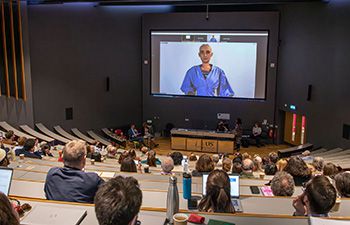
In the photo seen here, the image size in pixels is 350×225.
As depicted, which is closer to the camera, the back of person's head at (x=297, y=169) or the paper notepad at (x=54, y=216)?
the paper notepad at (x=54, y=216)

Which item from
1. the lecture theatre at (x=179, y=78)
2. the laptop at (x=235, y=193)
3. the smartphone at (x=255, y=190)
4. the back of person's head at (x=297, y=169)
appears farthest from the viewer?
the lecture theatre at (x=179, y=78)

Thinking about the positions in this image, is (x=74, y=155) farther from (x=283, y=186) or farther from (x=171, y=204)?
(x=283, y=186)

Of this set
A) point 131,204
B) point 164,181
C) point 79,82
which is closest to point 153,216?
point 131,204

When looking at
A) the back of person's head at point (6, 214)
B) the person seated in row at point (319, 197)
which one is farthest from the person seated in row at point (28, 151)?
the person seated in row at point (319, 197)

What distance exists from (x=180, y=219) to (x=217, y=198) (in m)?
0.68

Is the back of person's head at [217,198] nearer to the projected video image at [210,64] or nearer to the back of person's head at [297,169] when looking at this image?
the back of person's head at [297,169]

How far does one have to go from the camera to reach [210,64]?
47.3 feet

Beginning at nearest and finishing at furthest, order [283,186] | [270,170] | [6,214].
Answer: [6,214], [283,186], [270,170]

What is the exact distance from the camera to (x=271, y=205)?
3402mm

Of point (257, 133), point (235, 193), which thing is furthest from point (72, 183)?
point (257, 133)

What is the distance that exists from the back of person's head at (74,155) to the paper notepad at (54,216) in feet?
1.98

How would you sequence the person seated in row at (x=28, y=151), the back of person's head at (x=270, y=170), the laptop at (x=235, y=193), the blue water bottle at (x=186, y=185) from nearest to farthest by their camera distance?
1. the blue water bottle at (x=186, y=185)
2. the laptop at (x=235, y=193)
3. the back of person's head at (x=270, y=170)
4. the person seated in row at (x=28, y=151)

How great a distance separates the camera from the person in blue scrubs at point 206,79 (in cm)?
1439

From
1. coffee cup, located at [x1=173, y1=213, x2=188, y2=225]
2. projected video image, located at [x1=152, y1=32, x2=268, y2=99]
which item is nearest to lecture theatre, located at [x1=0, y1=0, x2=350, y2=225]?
projected video image, located at [x1=152, y1=32, x2=268, y2=99]
